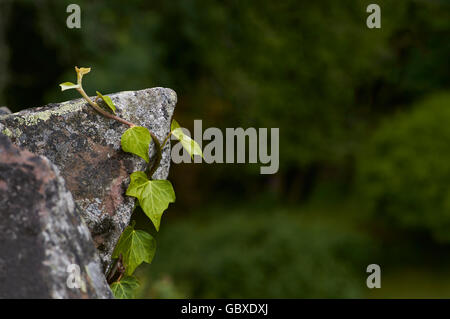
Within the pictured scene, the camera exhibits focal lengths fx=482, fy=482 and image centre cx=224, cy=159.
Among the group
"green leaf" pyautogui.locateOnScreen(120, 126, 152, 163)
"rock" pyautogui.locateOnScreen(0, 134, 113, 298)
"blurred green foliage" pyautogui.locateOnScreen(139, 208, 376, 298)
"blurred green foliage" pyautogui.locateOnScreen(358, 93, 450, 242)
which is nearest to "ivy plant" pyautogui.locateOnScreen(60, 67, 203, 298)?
"green leaf" pyautogui.locateOnScreen(120, 126, 152, 163)

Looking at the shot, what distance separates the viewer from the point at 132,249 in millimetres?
1671

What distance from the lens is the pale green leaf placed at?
1.60 metres

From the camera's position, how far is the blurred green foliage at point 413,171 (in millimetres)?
8656

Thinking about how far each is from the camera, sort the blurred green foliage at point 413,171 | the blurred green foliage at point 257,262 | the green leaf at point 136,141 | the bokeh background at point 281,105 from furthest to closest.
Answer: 1. the blurred green foliage at point 413,171
2. the bokeh background at point 281,105
3. the blurred green foliage at point 257,262
4. the green leaf at point 136,141

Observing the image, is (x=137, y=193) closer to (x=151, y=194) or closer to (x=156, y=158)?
(x=151, y=194)

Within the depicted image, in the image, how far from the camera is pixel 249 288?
697 centimetres

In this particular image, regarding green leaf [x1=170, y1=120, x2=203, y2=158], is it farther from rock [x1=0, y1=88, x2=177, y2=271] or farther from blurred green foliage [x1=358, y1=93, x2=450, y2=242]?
blurred green foliage [x1=358, y1=93, x2=450, y2=242]

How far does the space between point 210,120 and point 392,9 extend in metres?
4.95

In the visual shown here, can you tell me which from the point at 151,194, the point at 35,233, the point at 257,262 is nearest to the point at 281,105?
the point at 257,262

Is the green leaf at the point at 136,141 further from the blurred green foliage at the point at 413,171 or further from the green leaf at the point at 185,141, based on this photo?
the blurred green foliage at the point at 413,171

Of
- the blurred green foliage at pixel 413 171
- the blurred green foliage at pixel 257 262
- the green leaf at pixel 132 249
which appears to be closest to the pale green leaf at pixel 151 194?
the green leaf at pixel 132 249

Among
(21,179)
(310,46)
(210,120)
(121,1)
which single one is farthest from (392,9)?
(21,179)

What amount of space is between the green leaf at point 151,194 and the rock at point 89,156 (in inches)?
1.5
